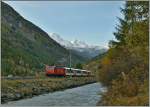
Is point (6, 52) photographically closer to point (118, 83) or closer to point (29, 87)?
point (29, 87)

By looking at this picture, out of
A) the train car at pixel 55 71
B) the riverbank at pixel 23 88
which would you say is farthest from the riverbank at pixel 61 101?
the train car at pixel 55 71

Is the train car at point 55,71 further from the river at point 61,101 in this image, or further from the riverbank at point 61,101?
the river at point 61,101

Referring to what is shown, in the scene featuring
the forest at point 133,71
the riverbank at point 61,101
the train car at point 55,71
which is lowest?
the riverbank at point 61,101

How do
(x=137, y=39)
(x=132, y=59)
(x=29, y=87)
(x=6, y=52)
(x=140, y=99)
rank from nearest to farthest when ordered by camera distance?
(x=140, y=99) < (x=132, y=59) < (x=137, y=39) < (x=29, y=87) < (x=6, y=52)

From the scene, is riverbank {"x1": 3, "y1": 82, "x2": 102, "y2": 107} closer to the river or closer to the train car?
the river

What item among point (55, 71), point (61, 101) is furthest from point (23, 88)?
point (55, 71)

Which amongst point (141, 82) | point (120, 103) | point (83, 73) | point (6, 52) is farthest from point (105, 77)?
point (6, 52)

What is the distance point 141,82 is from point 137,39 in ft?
23.6

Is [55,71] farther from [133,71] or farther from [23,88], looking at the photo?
[133,71]

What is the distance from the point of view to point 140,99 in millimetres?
19828

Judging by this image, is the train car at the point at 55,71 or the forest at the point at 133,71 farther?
the train car at the point at 55,71

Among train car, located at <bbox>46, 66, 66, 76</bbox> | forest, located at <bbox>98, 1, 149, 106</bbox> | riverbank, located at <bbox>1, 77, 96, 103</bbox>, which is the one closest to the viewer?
forest, located at <bbox>98, 1, 149, 106</bbox>

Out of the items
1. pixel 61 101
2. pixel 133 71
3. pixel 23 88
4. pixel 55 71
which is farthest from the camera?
pixel 55 71

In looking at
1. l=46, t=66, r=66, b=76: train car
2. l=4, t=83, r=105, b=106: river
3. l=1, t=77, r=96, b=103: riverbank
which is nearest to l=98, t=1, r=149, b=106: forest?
l=4, t=83, r=105, b=106: river
